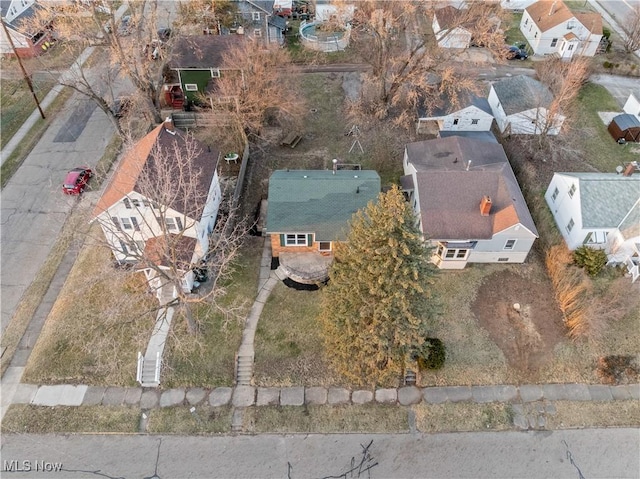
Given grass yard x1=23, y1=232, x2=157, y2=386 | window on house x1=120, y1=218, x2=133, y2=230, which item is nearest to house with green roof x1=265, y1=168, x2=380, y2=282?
window on house x1=120, y1=218, x2=133, y2=230

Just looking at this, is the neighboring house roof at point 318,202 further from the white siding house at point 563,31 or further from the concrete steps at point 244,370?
the white siding house at point 563,31

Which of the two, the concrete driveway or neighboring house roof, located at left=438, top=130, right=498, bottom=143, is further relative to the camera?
neighboring house roof, located at left=438, top=130, right=498, bottom=143

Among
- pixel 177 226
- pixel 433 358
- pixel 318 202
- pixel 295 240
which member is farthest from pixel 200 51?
pixel 433 358

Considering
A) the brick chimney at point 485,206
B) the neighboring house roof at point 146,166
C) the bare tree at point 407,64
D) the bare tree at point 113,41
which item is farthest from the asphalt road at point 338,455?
the bare tree at point 407,64

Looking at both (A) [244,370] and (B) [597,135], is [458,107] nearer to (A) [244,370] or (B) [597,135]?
(B) [597,135]

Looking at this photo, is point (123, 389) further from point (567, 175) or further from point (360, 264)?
point (567, 175)

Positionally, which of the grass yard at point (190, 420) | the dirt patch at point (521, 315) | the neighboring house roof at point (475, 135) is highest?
the neighboring house roof at point (475, 135)

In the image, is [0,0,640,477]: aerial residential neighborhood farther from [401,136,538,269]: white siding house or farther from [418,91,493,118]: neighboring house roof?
[418,91,493,118]: neighboring house roof
